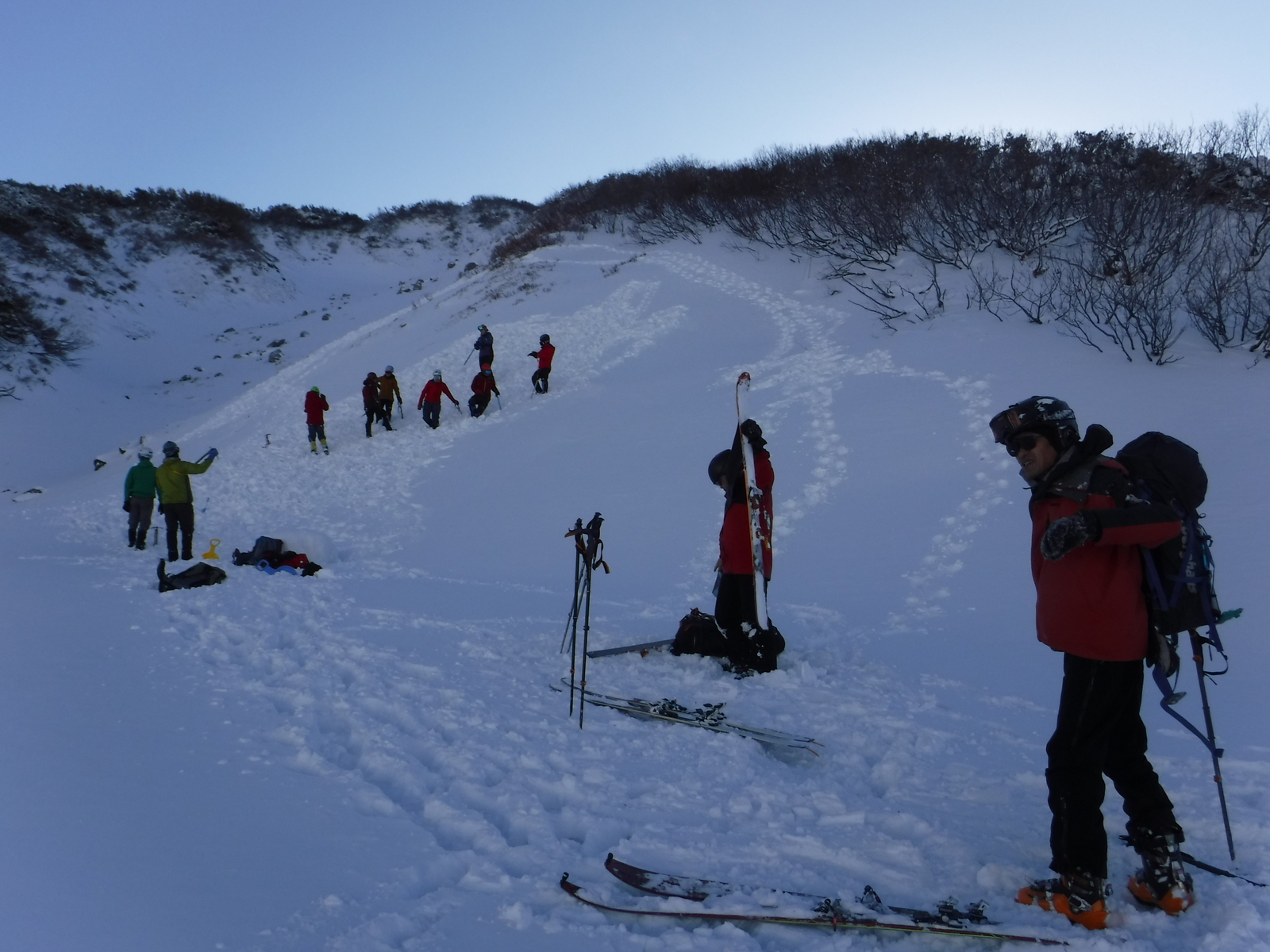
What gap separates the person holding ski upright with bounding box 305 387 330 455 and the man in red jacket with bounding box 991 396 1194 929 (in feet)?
46.7

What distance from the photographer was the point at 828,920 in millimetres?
2441

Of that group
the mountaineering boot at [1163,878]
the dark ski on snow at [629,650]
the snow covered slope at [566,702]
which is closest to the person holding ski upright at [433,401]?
the snow covered slope at [566,702]

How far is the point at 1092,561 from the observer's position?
2.54 m

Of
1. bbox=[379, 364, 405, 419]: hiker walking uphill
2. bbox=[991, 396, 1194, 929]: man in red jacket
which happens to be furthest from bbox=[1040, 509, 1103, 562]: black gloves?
bbox=[379, 364, 405, 419]: hiker walking uphill

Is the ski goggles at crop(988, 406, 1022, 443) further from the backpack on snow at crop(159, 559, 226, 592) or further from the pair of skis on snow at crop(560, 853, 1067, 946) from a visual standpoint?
the backpack on snow at crop(159, 559, 226, 592)

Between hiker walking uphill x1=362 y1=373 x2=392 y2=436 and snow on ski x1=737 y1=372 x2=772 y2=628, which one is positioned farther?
hiker walking uphill x1=362 y1=373 x2=392 y2=436

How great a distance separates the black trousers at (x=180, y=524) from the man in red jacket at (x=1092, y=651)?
9.27 m

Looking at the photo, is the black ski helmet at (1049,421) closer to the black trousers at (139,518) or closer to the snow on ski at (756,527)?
the snow on ski at (756,527)

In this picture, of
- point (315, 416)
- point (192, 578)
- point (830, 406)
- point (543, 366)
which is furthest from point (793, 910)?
point (543, 366)

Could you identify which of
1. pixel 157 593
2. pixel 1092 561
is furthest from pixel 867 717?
pixel 157 593

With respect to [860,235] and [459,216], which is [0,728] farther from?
[459,216]

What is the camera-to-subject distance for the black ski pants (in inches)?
98.8

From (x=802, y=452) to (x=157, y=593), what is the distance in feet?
26.0

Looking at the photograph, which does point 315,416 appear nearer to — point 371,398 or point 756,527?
point 371,398
